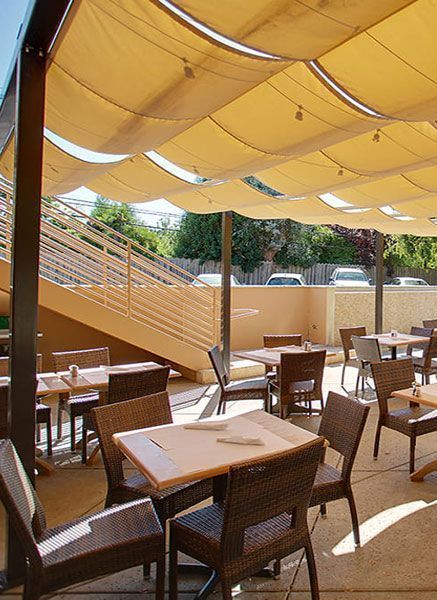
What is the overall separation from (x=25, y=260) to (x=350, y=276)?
14.5 m

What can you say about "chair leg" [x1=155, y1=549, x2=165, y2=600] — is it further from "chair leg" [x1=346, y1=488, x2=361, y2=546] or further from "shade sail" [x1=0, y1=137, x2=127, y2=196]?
"shade sail" [x1=0, y1=137, x2=127, y2=196]

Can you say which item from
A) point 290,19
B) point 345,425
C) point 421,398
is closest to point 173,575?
point 345,425

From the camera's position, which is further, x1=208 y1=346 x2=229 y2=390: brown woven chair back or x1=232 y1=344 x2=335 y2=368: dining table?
x1=232 y1=344 x2=335 y2=368: dining table

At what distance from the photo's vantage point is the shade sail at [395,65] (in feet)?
8.21

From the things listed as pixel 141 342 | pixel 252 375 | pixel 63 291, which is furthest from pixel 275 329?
pixel 63 291

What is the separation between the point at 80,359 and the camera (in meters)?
5.18

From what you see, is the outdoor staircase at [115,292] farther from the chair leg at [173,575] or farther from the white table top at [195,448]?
the chair leg at [173,575]

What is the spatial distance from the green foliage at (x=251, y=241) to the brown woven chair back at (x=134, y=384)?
48.9 feet

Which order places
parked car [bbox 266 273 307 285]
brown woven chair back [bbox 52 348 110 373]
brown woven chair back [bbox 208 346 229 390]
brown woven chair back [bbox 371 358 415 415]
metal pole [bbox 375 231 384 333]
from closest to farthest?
brown woven chair back [bbox 371 358 415 415] < brown woven chair back [bbox 52 348 110 373] < brown woven chair back [bbox 208 346 229 390] < metal pole [bbox 375 231 384 333] < parked car [bbox 266 273 307 285]

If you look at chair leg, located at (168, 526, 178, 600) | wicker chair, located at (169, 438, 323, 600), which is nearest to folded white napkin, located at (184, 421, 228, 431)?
wicker chair, located at (169, 438, 323, 600)

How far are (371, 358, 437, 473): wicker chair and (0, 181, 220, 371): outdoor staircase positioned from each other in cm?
372

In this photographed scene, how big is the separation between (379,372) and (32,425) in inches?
121

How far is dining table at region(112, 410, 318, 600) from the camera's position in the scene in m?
2.25

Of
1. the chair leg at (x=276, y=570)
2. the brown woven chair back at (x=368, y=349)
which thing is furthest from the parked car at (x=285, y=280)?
the chair leg at (x=276, y=570)
